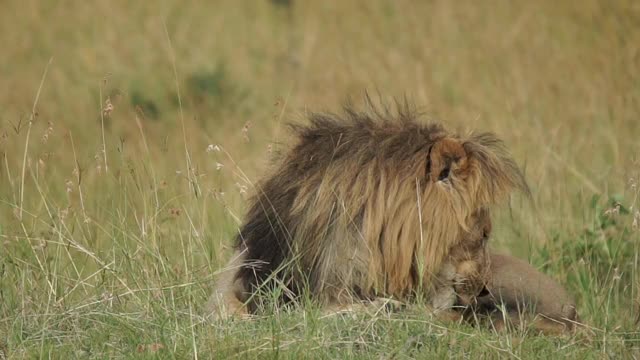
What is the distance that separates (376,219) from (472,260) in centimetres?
48

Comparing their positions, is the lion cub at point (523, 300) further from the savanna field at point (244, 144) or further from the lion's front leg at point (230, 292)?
the lion's front leg at point (230, 292)

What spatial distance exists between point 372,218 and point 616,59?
6936mm

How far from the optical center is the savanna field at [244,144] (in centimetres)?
468

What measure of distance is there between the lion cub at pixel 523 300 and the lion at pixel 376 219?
0.53ft

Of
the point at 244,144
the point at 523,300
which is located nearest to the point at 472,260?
the point at 523,300

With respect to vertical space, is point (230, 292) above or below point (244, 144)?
above

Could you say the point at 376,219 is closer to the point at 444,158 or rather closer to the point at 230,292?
the point at 444,158

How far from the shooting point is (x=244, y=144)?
1045cm

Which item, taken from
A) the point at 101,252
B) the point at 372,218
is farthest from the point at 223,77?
the point at 372,218

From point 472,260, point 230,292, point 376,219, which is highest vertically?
point 376,219

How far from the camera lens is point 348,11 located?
44.7 ft

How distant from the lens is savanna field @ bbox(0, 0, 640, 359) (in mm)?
4680

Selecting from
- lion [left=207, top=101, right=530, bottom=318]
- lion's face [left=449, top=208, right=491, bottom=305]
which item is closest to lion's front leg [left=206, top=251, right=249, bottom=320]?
lion [left=207, top=101, right=530, bottom=318]

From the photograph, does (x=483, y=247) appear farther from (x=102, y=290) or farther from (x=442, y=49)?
(x=442, y=49)
